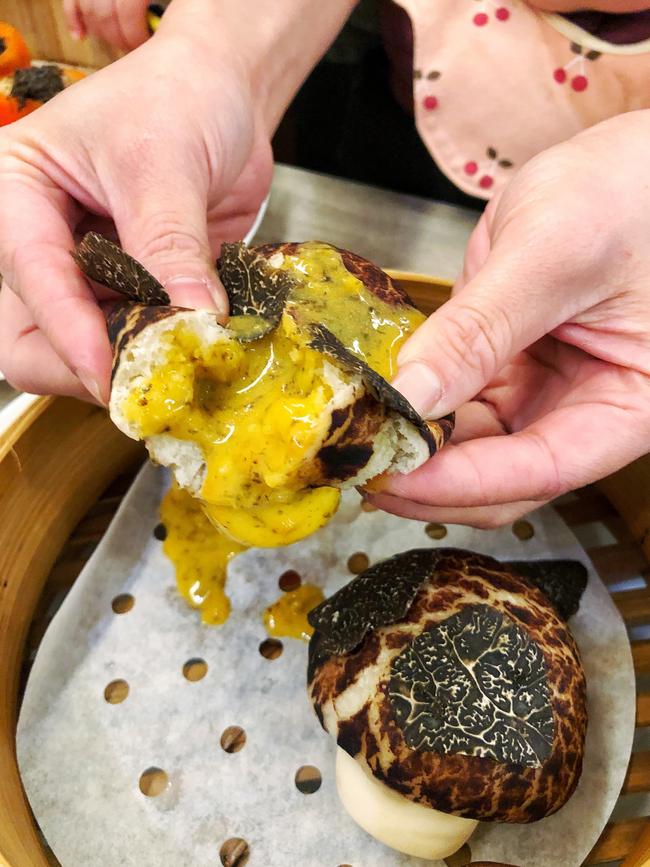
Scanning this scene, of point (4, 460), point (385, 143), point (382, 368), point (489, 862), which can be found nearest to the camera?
point (382, 368)

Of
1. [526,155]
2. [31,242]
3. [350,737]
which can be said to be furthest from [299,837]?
[526,155]

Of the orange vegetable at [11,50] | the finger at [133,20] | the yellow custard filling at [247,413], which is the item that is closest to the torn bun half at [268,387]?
the yellow custard filling at [247,413]

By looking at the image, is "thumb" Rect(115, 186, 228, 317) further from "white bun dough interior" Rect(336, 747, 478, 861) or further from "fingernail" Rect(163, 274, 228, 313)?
"white bun dough interior" Rect(336, 747, 478, 861)

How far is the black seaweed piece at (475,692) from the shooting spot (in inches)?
38.3

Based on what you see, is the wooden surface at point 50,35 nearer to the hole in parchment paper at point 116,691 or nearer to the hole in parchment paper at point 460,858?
the hole in parchment paper at point 116,691

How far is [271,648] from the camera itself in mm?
1305

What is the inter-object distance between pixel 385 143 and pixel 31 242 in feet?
3.58

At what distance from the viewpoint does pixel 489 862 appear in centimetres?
109

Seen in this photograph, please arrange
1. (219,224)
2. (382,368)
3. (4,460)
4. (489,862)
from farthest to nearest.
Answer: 1. (219,224)
2. (4,460)
3. (489,862)
4. (382,368)

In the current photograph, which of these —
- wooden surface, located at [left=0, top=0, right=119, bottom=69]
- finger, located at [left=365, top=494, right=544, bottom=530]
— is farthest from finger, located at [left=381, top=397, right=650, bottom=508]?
wooden surface, located at [left=0, top=0, right=119, bottom=69]

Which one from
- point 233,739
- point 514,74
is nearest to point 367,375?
point 233,739

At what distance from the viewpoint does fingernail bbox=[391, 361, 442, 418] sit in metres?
0.86

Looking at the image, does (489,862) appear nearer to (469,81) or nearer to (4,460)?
(4,460)

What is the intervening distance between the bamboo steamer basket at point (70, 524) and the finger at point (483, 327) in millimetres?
401
